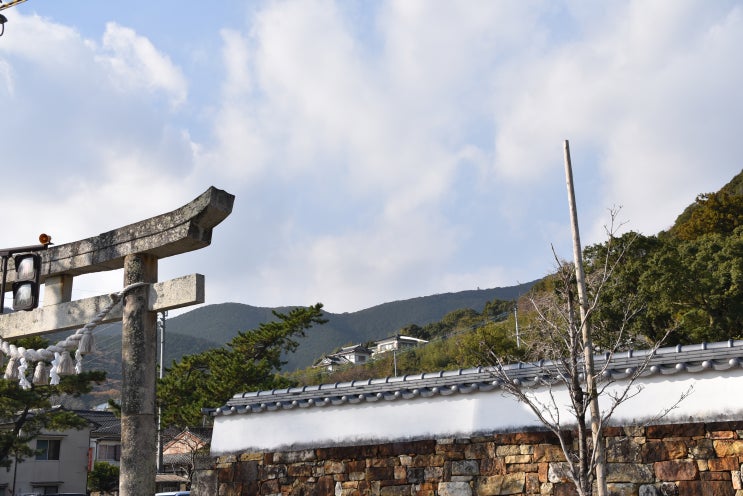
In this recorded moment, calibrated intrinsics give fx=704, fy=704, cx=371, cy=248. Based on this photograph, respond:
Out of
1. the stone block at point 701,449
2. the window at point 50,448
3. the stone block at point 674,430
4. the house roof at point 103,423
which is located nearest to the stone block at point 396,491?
the stone block at point 674,430

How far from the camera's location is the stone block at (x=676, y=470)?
7.11 m

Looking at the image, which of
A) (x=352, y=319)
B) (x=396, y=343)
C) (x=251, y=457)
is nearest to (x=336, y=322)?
(x=352, y=319)

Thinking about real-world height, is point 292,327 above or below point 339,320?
below

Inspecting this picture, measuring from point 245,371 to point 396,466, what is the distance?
2032 cm

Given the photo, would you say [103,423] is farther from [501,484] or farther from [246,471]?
[501,484]

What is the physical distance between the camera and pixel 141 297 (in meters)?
7.06

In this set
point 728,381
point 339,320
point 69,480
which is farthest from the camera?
point 339,320

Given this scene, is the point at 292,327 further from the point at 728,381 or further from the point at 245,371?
the point at 728,381

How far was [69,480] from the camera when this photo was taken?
32.6 m

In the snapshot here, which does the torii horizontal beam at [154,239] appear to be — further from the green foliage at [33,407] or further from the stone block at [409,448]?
the green foliage at [33,407]

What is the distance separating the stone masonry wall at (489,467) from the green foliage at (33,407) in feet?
45.6

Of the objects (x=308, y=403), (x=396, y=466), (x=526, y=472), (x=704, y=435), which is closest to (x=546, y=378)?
(x=526, y=472)

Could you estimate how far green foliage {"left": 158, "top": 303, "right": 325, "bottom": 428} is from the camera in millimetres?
28094

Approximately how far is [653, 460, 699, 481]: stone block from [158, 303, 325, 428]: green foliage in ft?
70.0
